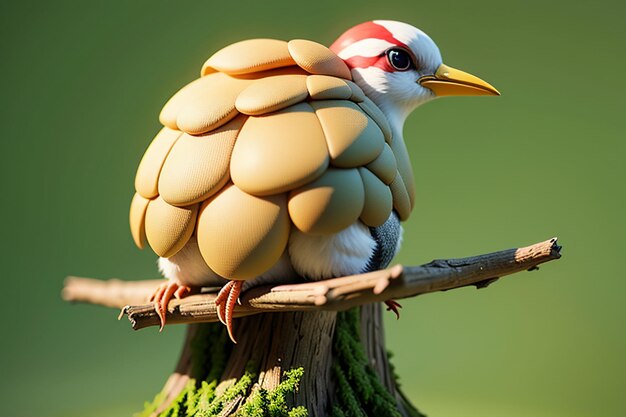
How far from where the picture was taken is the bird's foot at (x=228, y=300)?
1.08 metres

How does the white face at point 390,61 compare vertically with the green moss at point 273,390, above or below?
above

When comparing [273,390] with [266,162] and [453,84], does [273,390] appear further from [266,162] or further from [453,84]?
[453,84]

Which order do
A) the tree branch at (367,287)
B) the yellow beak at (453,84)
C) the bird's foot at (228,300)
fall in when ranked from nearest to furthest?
the tree branch at (367,287)
the bird's foot at (228,300)
the yellow beak at (453,84)

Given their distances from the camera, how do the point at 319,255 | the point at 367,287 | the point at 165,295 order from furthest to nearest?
1. the point at 165,295
2. the point at 319,255
3. the point at 367,287

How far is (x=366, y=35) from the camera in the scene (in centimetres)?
119

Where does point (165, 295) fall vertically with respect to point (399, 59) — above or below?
below

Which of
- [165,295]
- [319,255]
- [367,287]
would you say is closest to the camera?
[367,287]

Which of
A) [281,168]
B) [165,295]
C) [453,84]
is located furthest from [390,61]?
[165,295]

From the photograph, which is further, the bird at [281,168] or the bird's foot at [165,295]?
the bird's foot at [165,295]

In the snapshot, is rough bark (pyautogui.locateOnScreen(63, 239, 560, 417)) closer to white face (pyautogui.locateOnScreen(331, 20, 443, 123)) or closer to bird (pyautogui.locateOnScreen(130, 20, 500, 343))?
bird (pyautogui.locateOnScreen(130, 20, 500, 343))

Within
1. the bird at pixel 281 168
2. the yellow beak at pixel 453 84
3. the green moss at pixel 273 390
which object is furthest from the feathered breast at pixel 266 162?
the green moss at pixel 273 390

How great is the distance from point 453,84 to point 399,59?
4.3 inches

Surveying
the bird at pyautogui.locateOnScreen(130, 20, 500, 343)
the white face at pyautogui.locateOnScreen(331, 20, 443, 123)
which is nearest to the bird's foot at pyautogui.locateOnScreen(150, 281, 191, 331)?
the bird at pyautogui.locateOnScreen(130, 20, 500, 343)

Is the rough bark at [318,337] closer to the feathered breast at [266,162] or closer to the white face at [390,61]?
the feathered breast at [266,162]
